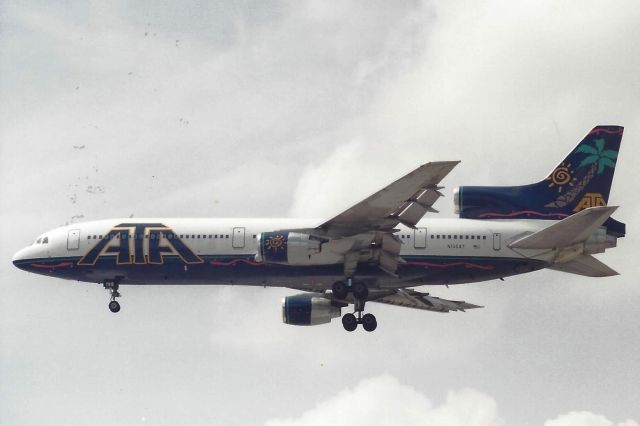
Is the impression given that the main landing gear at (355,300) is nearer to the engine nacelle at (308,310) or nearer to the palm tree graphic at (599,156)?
the engine nacelle at (308,310)

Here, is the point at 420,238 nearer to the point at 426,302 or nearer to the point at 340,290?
the point at 340,290

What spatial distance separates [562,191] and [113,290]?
891 inches

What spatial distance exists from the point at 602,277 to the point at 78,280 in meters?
25.8

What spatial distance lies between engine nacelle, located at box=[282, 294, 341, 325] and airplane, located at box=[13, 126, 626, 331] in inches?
63.3

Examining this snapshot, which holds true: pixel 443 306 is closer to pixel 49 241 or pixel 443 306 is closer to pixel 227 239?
pixel 227 239

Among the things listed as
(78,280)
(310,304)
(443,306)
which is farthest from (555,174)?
(78,280)

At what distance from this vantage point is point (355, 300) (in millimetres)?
60312

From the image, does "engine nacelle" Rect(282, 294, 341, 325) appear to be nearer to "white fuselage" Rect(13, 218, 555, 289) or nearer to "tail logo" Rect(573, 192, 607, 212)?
"white fuselage" Rect(13, 218, 555, 289)

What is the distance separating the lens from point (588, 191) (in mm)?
60531

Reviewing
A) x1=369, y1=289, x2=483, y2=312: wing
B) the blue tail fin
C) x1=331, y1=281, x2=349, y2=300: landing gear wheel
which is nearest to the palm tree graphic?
the blue tail fin

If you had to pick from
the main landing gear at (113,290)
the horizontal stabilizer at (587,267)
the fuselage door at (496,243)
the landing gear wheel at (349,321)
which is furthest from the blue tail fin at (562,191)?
the main landing gear at (113,290)

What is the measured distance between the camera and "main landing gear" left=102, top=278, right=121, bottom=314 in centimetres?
6197

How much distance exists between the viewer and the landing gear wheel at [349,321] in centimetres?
Answer: 6056

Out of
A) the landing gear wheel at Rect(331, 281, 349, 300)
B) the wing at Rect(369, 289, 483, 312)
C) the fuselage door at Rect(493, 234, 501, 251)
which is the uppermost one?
the fuselage door at Rect(493, 234, 501, 251)
